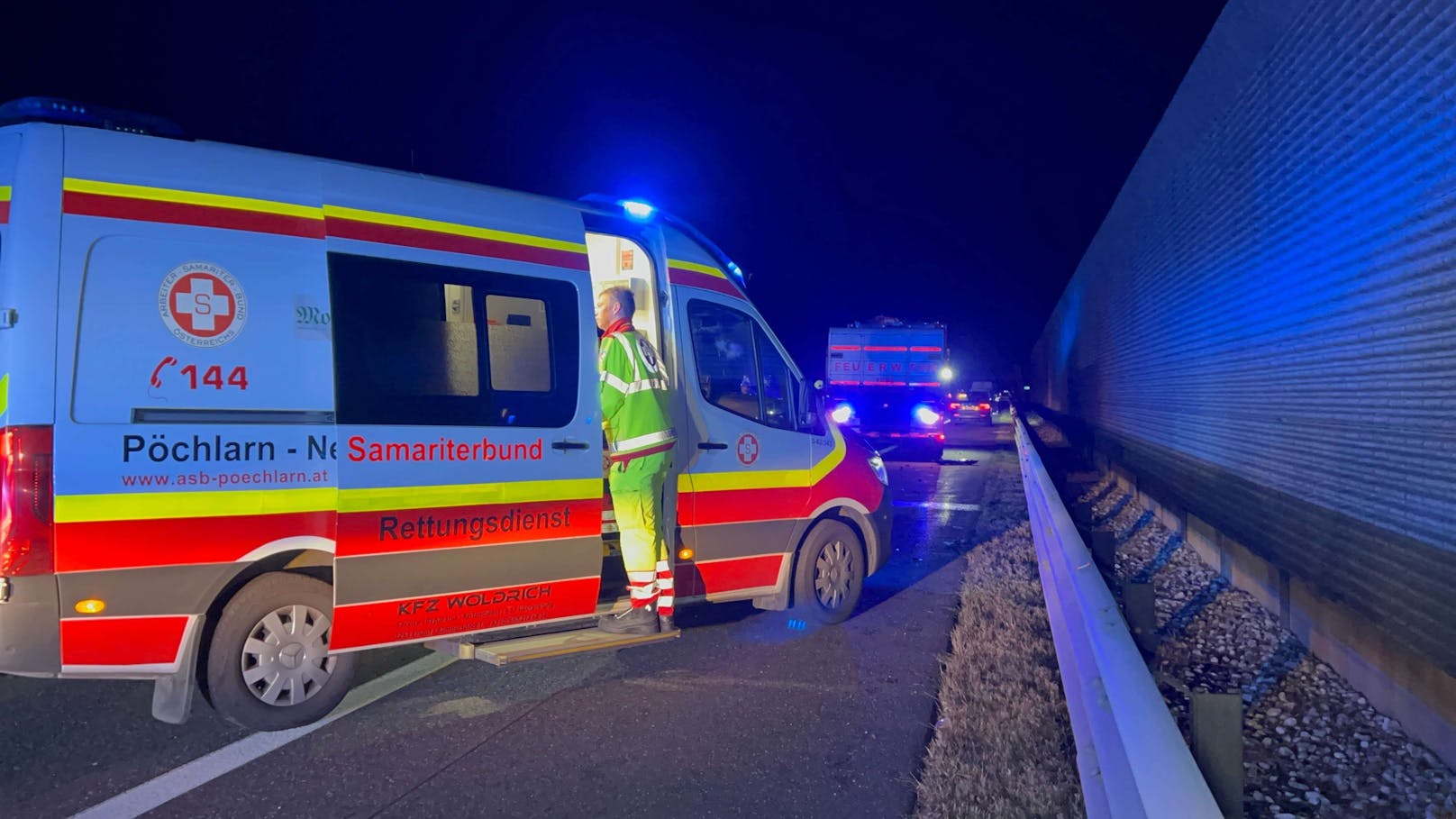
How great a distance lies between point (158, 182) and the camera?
3.81 m

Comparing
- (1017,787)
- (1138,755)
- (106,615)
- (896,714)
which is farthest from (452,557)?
(1138,755)

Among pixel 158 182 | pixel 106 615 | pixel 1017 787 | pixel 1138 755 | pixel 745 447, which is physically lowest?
pixel 1017 787

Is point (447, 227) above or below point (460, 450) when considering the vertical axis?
above

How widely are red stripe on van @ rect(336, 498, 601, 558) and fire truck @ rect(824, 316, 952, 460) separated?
16.2 m

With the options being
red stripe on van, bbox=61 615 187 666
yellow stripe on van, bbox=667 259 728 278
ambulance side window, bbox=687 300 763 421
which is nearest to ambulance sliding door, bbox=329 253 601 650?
red stripe on van, bbox=61 615 187 666

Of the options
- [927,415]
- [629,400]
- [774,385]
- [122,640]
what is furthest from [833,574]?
[927,415]

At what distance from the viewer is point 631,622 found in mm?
5129

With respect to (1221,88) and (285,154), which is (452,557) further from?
(1221,88)

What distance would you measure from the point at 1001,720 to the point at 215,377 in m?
3.86

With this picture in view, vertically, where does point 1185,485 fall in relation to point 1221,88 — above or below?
below

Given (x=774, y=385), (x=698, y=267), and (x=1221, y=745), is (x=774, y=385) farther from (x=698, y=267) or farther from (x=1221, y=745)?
(x=1221, y=745)

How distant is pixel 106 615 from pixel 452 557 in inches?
55.6

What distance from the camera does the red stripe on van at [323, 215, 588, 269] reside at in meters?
4.25

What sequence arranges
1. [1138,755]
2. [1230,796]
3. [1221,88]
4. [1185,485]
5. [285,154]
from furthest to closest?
[1185,485] → [1221,88] → [285,154] → [1230,796] → [1138,755]
